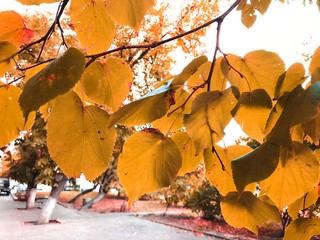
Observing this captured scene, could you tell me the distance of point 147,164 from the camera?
43 cm

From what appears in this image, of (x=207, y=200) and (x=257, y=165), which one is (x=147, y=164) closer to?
(x=257, y=165)

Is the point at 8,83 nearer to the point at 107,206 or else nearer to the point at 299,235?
the point at 299,235

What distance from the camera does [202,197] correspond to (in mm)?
11305

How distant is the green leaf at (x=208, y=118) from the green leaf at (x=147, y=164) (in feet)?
0.13

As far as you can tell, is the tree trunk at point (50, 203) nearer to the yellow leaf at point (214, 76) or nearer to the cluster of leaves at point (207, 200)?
the cluster of leaves at point (207, 200)

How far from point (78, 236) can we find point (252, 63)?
9.40m

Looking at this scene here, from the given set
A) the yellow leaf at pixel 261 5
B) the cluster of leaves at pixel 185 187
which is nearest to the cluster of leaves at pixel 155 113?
the yellow leaf at pixel 261 5

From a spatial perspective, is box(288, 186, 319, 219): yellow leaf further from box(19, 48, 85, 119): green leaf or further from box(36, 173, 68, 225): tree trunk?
box(36, 173, 68, 225): tree trunk

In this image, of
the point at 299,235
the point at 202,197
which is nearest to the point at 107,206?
the point at 202,197

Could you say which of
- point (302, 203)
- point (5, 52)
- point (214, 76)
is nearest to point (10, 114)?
point (5, 52)

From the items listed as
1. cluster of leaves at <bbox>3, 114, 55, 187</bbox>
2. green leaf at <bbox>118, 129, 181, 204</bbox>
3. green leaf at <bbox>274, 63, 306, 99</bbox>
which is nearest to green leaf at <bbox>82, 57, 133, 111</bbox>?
green leaf at <bbox>118, 129, 181, 204</bbox>

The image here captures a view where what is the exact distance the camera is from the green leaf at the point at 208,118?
42cm

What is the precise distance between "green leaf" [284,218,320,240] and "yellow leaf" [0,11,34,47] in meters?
0.50

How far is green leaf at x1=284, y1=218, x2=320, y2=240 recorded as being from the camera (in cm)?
48
